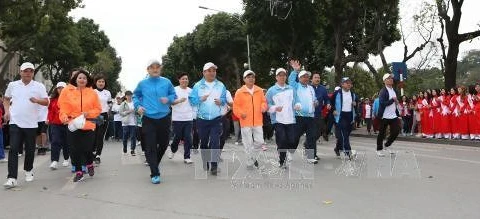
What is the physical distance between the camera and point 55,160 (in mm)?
10648

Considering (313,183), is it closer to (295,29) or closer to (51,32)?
(295,29)

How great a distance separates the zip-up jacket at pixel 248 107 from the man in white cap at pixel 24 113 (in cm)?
296

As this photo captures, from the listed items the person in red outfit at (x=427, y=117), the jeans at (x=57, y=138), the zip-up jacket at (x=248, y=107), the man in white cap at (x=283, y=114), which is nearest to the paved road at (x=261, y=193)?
the jeans at (x=57, y=138)

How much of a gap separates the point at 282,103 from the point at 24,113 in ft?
13.1

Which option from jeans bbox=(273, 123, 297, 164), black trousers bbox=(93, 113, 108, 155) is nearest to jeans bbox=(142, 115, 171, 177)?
jeans bbox=(273, 123, 297, 164)

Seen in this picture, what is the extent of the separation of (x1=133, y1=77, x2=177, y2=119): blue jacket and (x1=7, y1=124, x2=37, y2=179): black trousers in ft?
5.11

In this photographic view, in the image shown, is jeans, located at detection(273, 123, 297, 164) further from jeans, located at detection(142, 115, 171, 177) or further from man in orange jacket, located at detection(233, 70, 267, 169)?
jeans, located at detection(142, 115, 171, 177)

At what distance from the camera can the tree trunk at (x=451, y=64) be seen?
23.5 meters


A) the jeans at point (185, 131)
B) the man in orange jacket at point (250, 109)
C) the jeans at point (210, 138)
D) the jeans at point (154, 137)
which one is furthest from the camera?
the jeans at point (185, 131)

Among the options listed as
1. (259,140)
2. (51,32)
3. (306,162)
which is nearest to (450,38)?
(306,162)

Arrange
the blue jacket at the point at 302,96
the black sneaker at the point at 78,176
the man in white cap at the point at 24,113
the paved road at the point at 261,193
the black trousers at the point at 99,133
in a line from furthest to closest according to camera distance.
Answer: the black trousers at the point at 99,133 < the blue jacket at the point at 302,96 < the black sneaker at the point at 78,176 < the man in white cap at the point at 24,113 < the paved road at the point at 261,193

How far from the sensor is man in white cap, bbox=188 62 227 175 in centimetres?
925

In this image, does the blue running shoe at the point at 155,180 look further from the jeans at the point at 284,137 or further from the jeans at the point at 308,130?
the jeans at the point at 308,130

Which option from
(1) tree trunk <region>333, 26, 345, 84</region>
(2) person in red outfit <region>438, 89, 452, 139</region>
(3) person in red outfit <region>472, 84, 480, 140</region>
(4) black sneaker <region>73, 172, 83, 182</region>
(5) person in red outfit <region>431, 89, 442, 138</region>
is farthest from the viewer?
(1) tree trunk <region>333, 26, 345, 84</region>
